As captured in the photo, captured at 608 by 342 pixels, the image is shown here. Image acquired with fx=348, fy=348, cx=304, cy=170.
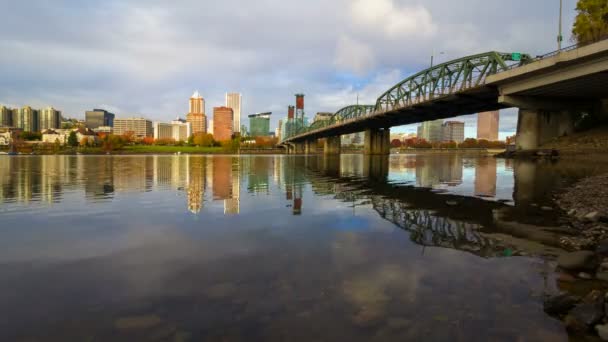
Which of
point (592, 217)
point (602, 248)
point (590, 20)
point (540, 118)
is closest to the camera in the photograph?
point (602, 248)

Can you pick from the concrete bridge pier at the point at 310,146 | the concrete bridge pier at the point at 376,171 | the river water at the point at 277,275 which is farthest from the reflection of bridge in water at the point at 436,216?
the concrete bridge pier at the point at 310,146

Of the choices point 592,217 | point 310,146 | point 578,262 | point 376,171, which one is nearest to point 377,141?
point 310,146

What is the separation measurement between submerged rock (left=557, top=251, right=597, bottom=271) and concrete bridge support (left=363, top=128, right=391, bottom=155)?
123 meters

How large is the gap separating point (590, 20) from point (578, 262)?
78168 mm

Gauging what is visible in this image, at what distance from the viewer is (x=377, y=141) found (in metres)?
131

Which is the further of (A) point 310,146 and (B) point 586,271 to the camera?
(A) point 310,146

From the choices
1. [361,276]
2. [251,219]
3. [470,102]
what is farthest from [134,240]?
[470,102]

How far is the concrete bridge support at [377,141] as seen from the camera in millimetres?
130000

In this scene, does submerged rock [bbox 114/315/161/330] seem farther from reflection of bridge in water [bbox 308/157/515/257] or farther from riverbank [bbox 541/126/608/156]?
riverbank [bbox 541/126/608/156]

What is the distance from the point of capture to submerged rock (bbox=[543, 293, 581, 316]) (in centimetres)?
604

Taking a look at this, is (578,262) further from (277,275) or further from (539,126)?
(539,126)

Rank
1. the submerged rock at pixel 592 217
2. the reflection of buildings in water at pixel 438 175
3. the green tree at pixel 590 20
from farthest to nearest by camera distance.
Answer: the green tree at pixel 590 20 → the reflection of buildings in water at pixel 438 175 → the submerged rock at pixel 592 217

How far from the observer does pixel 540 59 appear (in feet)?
152

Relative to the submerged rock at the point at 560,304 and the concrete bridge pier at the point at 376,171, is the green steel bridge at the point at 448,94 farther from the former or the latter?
the submerged rock at the point at 560,304
